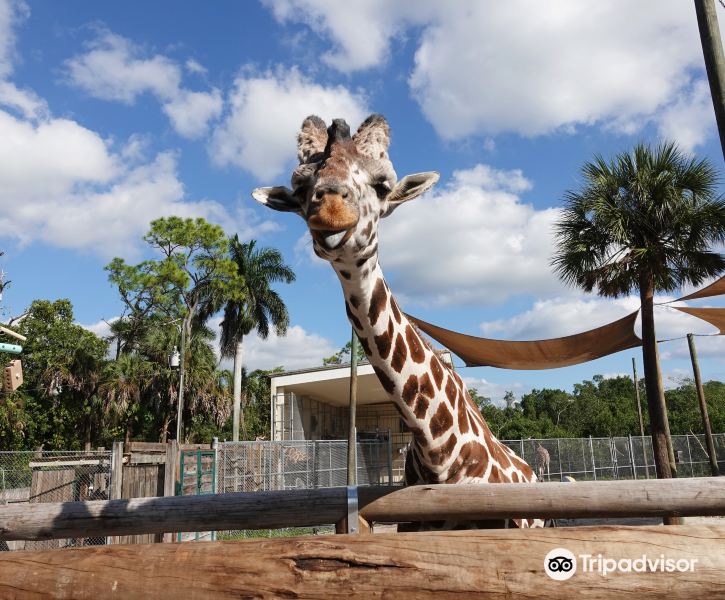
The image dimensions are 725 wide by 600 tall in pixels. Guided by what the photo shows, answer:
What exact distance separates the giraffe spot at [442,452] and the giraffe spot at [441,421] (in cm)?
6

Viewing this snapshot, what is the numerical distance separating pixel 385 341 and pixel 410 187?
0.76 metres

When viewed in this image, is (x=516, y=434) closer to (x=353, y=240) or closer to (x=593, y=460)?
(x=593, y=460)

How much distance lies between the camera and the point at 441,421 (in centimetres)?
321

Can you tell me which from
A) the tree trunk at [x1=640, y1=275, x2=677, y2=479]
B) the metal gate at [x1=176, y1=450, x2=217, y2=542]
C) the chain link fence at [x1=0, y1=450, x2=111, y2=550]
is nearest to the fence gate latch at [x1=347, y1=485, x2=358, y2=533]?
the chain link fence at [x1=0, y1=450, x2=111, y2=550]

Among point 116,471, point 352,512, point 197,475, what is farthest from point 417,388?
point 197,475

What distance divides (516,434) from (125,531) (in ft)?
139

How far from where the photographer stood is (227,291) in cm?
3300

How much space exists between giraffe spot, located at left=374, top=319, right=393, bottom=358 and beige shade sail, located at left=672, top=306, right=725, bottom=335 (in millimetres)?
5429

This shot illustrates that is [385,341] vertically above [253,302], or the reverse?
[253,302]

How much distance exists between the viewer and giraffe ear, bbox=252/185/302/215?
2664 mm

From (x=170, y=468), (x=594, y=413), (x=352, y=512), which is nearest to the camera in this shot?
(x=352, y=512)

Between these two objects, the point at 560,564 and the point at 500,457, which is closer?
the point at 560,564

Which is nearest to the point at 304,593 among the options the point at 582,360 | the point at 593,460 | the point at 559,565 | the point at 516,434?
the point at 559,565

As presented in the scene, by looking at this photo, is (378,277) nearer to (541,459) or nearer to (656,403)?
(656,403)
